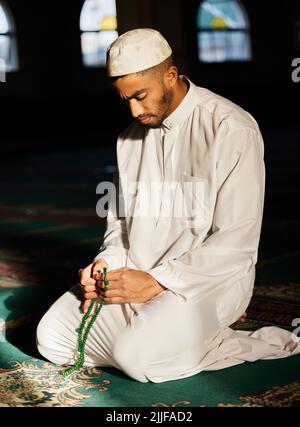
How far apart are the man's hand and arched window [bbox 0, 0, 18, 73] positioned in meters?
16.2

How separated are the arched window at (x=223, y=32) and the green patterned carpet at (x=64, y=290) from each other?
A: 12817 mm

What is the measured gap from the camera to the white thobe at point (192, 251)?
2678 millimetres

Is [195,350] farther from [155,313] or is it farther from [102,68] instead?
[102,68]

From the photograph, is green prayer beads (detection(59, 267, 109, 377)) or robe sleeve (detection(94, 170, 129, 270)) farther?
robe sleeve (detection(94, 170, 129, 270))

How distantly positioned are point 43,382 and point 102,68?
17.0 meters

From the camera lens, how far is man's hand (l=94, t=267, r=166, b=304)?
265cm

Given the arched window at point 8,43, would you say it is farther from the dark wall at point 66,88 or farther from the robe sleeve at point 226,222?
the robe sleeve at point 226,222

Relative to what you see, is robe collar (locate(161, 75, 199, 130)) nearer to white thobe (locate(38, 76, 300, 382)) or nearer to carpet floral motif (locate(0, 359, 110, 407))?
white thobe (locate(38, 76, 300, 382))

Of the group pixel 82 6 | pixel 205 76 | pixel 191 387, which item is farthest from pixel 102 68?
pixel 191 387

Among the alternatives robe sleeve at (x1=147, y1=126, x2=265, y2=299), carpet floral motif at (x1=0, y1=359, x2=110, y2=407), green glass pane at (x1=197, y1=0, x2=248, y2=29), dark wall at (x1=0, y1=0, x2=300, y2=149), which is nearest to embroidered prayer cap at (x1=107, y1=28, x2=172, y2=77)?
robe sleeve at (x1=147, y1=126, x2=265, y2=299)

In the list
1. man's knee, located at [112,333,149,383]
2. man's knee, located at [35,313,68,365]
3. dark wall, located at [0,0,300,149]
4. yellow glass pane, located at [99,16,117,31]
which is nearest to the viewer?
man's knee, located at [112,333,149,383]

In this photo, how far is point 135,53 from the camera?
106 inches

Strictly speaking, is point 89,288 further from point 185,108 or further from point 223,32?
point 223,32
